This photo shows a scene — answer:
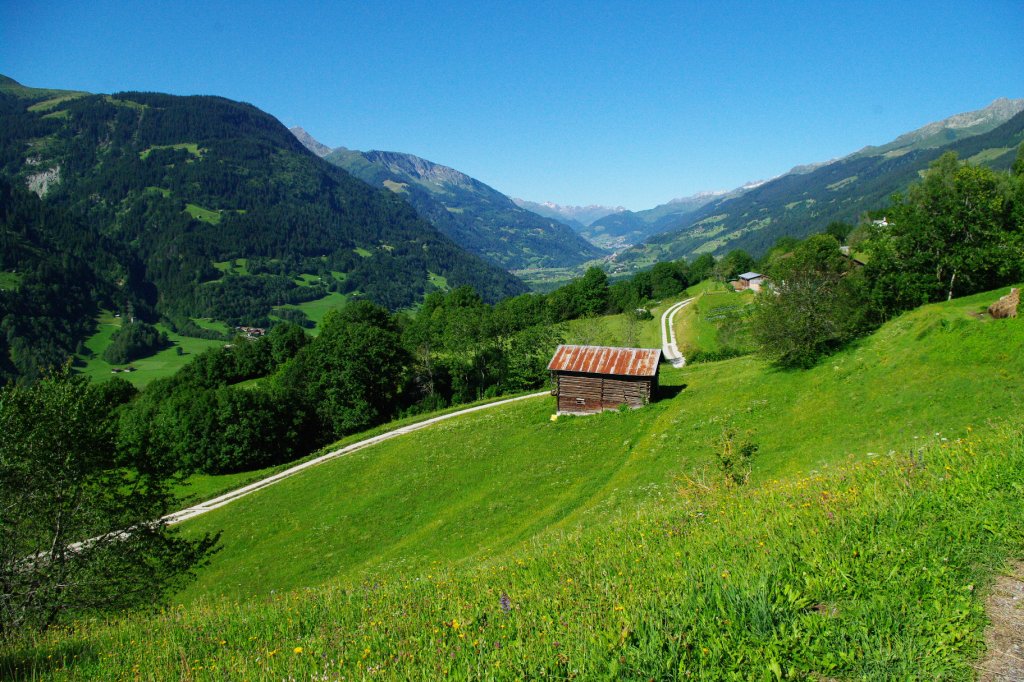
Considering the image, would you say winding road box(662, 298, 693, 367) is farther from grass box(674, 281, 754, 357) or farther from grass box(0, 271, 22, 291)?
grass box(0, 271, 22, 291)

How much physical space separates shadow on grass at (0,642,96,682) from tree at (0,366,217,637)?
24.7 feet

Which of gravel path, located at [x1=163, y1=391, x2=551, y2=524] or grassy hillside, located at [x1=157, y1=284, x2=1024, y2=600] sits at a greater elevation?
grassy hillside, located at [x1=157, y1=284, x2=1024, y2=600]

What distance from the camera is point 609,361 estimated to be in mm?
39312

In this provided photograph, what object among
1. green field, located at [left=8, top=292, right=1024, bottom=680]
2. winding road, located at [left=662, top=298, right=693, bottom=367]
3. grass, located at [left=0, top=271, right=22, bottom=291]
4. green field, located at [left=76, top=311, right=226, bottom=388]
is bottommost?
winding road, located at [left=662, top=298, right=693, bottom=367]

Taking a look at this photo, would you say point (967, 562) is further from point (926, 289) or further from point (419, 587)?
point (926, 289)

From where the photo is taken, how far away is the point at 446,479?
34.0 m

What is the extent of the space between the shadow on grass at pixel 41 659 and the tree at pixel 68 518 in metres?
7.51

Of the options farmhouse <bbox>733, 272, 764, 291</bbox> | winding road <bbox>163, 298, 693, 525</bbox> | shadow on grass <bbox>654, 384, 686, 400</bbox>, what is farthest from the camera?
farmhouse <bbox>733, 272, 764, 291</bbox>

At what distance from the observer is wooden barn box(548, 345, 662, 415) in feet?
124

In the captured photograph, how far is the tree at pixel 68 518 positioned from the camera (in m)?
15.8

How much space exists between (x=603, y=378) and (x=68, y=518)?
107 feet

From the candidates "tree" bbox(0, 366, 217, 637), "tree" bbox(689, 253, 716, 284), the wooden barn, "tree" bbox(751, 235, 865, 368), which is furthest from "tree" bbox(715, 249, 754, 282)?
"tree" bbox(0, 366, 217, 637)

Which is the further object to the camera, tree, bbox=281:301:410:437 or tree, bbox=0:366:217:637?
tree, bbox=281:301:410:437

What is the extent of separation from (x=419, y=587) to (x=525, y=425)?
31076mm
